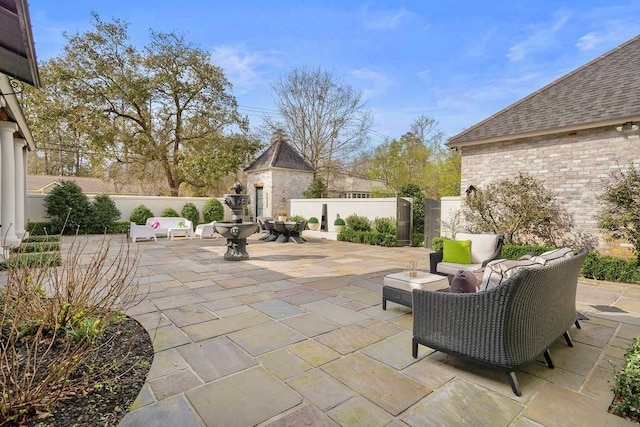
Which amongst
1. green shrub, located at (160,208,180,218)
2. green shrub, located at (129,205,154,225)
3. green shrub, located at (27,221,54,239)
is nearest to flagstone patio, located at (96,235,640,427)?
green shrub, located at (27,221,54,239)

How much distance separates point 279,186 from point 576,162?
12544 millimetres

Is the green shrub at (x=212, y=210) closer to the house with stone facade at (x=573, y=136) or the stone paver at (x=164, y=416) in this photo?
the house with stone facade at (x=573, y=136)

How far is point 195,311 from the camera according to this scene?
4.09 metres

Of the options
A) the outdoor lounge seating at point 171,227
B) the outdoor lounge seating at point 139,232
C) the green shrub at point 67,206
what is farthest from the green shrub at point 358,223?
the green shrub at point 67,206

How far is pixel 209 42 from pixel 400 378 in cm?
1883

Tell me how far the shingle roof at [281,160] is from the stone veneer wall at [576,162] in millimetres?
10950

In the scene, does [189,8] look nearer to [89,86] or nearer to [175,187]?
[89,86]

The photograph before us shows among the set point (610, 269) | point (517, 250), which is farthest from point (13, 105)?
point (610, 269)

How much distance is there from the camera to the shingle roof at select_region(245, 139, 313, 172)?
672 inches

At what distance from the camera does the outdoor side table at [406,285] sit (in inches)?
150

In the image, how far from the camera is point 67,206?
42.0 feet

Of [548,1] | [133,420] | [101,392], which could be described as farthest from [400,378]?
[548,1]

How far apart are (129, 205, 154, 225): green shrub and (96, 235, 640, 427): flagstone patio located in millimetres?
11019

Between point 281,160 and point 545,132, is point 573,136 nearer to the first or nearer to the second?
point 545,132
